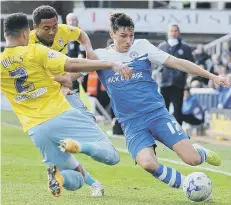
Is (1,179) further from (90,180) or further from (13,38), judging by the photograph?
(13,38)

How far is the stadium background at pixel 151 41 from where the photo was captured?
37.5ft

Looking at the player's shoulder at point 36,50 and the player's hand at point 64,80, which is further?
the player's hand at point 64,80

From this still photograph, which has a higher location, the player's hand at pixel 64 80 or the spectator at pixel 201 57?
the player's hand at pixel 64 80

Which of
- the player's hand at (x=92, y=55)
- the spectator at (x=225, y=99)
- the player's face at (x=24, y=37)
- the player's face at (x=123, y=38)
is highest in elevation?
the player's face at (x=24, y=37)

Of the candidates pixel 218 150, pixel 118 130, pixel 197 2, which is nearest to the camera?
pixel 218 150

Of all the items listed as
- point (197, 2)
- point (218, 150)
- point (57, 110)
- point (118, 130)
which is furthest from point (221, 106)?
point (57, 110)

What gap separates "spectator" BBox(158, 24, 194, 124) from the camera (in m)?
17.8

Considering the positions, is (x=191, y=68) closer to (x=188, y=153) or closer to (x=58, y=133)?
(x=188, y=153)

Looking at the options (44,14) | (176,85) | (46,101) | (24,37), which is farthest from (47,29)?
(176,85)

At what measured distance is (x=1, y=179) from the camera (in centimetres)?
1149

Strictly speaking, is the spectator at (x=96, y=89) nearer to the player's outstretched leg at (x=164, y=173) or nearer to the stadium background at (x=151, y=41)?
the stadium background at (x=151, y=41)

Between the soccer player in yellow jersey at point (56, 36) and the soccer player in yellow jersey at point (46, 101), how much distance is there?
414mm

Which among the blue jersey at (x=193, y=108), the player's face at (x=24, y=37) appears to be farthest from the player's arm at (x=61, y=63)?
the blue jersey at (x=193, y=108)

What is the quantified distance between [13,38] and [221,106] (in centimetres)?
1247
